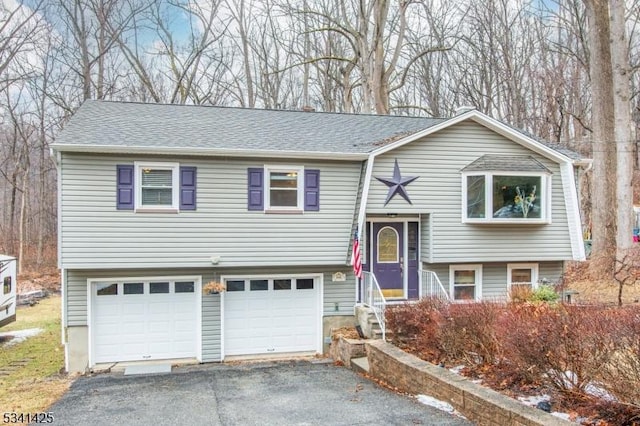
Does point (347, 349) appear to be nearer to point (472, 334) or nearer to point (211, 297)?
point (211, 297)

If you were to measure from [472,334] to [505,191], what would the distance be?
5.03 m

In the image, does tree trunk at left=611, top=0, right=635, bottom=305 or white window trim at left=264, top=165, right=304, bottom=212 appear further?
tree trunk at left=611, top=0, right=635, bottom=305

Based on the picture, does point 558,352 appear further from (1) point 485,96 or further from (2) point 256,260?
(1) point 485,96

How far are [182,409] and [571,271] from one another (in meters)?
15.4

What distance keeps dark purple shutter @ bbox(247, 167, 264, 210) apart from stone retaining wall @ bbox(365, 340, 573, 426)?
4.07 metres

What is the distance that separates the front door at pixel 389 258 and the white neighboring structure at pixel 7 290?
35.4 feet

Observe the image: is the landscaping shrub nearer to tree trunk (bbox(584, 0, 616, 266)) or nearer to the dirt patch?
the dirt patch

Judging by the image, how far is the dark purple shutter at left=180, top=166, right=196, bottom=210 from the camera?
36.2ft

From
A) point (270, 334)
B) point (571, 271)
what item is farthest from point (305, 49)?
point (270, 334)

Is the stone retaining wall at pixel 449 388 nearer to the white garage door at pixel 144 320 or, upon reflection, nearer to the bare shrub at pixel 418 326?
the bare shrub at pixel 418 326

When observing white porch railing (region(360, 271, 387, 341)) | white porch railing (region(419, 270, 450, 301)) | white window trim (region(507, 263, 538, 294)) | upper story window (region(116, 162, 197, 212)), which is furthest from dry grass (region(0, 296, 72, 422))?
white window trim (region(507, 263, 538, 294))

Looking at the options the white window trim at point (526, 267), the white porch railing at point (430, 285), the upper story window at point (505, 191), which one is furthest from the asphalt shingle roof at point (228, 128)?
the white window trim at point (526, 267)

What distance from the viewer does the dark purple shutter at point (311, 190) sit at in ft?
38.4

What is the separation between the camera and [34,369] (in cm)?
1137
